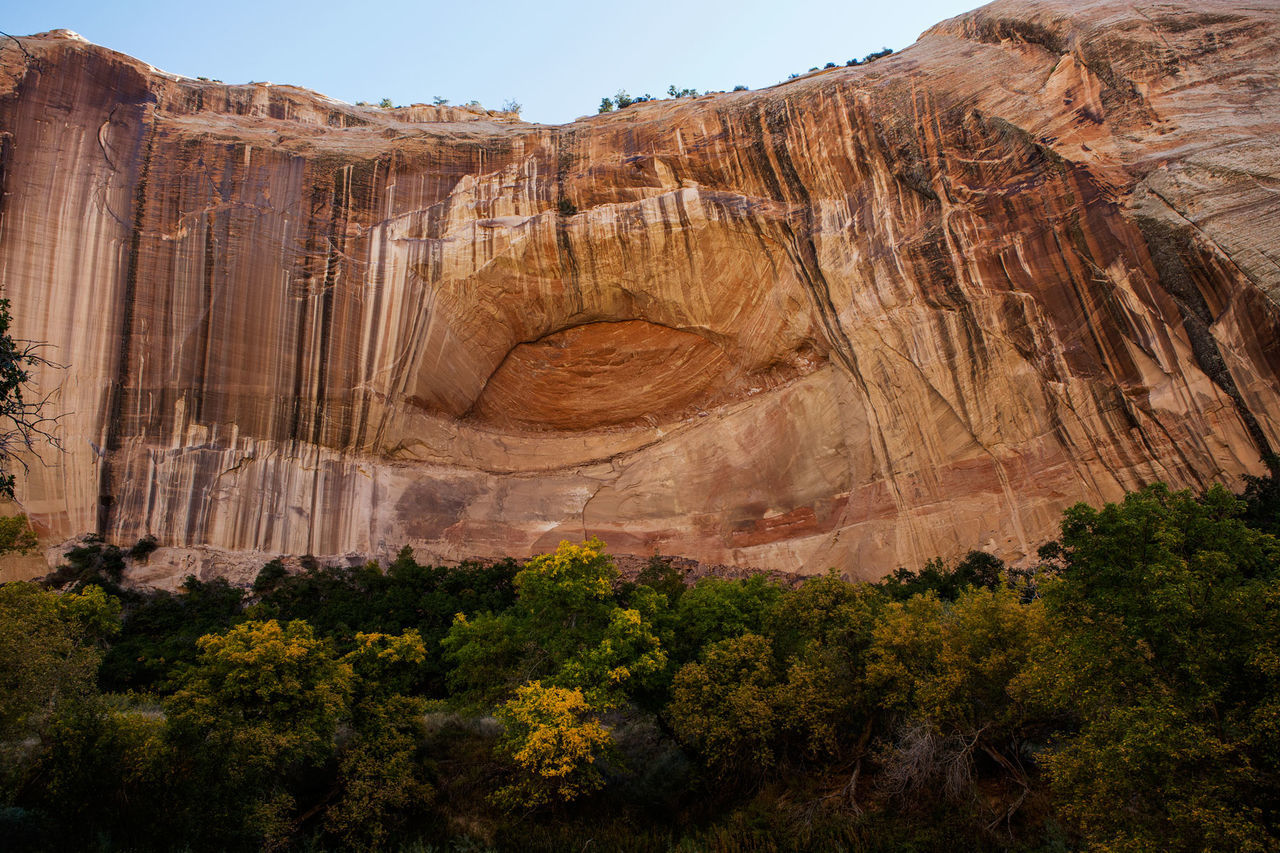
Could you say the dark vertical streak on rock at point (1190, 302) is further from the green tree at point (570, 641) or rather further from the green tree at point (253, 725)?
the green tree at point (253, 725)

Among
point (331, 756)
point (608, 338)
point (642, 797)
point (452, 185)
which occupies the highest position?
point (452, 185)

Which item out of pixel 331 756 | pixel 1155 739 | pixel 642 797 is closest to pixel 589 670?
pixel 642 797

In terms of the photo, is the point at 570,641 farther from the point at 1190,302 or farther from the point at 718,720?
the point at 1190,302

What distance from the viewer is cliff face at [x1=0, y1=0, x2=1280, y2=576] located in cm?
1845

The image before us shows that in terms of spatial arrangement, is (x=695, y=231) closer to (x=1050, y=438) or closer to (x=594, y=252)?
(x=594, y=252)

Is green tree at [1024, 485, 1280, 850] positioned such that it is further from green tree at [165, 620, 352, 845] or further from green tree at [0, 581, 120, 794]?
green tree at [0, 581, 120, 794]

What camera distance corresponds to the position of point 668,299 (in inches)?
1027

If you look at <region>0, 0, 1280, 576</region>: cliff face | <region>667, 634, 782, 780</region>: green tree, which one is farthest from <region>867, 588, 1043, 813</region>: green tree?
<region>0, 0, 1280, 576</region>: cliff face

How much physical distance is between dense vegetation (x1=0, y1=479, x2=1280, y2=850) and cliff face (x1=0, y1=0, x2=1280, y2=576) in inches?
227

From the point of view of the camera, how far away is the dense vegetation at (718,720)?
762 centimetres

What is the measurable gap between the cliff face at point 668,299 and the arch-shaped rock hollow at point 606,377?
0.36 feet

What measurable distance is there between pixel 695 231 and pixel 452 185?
26.2 ft

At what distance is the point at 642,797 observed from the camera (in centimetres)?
1364

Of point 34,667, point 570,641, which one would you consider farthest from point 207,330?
point 570,641
